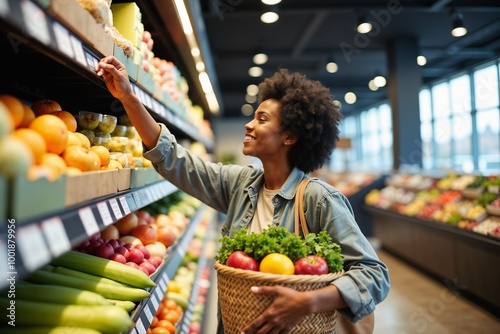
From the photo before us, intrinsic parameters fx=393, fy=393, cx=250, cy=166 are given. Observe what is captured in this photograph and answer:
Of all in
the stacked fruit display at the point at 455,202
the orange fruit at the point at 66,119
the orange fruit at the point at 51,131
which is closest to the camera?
the orange fruit at the point at 51,131

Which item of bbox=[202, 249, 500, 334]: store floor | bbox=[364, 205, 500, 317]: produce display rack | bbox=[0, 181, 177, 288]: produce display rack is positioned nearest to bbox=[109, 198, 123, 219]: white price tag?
bbox=[0, 181, 177, 288]: produce display rack

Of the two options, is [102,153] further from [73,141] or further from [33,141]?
[33,141]

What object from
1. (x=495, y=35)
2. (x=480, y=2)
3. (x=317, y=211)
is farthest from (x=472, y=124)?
(x=317, y=211)

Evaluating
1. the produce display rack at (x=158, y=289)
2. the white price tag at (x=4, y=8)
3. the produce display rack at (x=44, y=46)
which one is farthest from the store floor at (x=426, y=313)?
the white price tag at (x=4, y=8)

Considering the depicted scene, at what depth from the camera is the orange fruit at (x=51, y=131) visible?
3.41 feet

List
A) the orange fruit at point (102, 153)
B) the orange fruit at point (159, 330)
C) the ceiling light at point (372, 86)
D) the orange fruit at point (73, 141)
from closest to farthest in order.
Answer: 1. the orange fruit at point (73, 141)
2. the orange fruit at point (102, 153)
3. the orange fruit at point (159, 330)
4. the ceiling light at point (372, 86)

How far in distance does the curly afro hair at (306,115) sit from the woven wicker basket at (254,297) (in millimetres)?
689

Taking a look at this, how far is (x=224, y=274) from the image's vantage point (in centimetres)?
137

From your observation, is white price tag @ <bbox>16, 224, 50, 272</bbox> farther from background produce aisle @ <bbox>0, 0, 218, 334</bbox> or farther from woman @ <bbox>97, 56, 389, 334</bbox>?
woman @ <bbox>97, 56, 389, 334</bbox>

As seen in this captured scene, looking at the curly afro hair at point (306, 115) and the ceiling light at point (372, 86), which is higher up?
the ceiling light at point (372, 86)

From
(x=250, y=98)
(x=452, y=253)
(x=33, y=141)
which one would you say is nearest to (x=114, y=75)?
(x=33, y=141)

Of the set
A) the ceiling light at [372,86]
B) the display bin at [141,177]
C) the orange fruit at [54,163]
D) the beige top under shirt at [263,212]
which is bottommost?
the beige top under shirt at [263,212]

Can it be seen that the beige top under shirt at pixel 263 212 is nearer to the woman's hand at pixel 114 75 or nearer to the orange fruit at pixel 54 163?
the woman's hand at pixel 114 75

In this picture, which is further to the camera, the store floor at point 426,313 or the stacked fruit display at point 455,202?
the stacked fruit display at point 455,202
